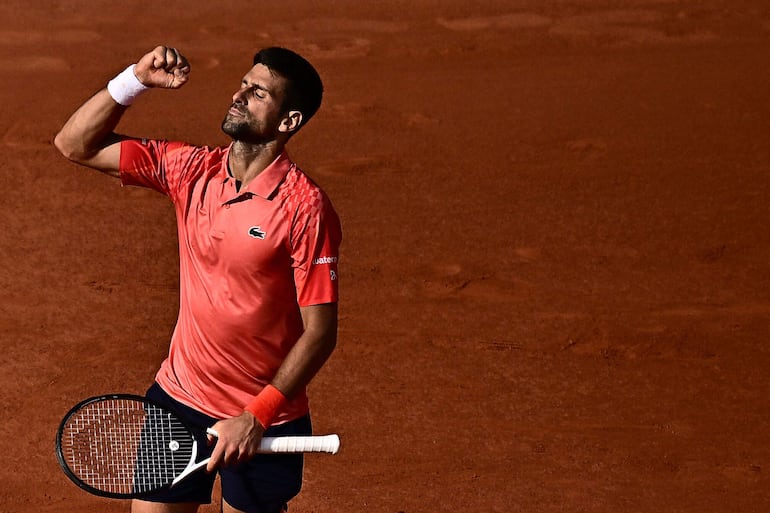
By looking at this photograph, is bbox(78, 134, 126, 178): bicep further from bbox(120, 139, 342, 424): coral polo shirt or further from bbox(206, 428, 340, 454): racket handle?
bbox(206, 428, 340, 454): racket handle

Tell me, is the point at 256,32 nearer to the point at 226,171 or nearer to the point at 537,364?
the point at 537,364

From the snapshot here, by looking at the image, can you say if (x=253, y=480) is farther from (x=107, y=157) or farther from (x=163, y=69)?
(x=163, y=69)

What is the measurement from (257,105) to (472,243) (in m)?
4.48

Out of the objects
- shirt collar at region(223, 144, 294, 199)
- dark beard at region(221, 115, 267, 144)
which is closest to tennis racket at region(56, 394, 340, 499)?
shirt collar at region(223, 144, 294, 199)

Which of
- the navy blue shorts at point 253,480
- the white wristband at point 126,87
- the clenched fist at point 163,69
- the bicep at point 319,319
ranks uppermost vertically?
the clenched fist at point 163,69

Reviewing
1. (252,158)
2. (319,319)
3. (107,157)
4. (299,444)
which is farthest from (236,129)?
(299,444)

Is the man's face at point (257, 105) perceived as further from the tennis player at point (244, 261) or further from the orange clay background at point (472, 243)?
the orange clay background at point (472, 243)

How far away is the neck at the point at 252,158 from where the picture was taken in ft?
14.1

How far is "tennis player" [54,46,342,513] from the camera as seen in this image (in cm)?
418

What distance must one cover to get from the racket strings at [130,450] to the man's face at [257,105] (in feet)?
3.76

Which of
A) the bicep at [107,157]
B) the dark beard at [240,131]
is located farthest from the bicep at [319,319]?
the bicep at [107,157]

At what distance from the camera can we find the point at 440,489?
652 centimetres

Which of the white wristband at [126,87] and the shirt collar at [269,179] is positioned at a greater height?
the white wristband at [126,87]

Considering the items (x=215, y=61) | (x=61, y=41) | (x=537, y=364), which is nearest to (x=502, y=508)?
(x=537, y=364)
